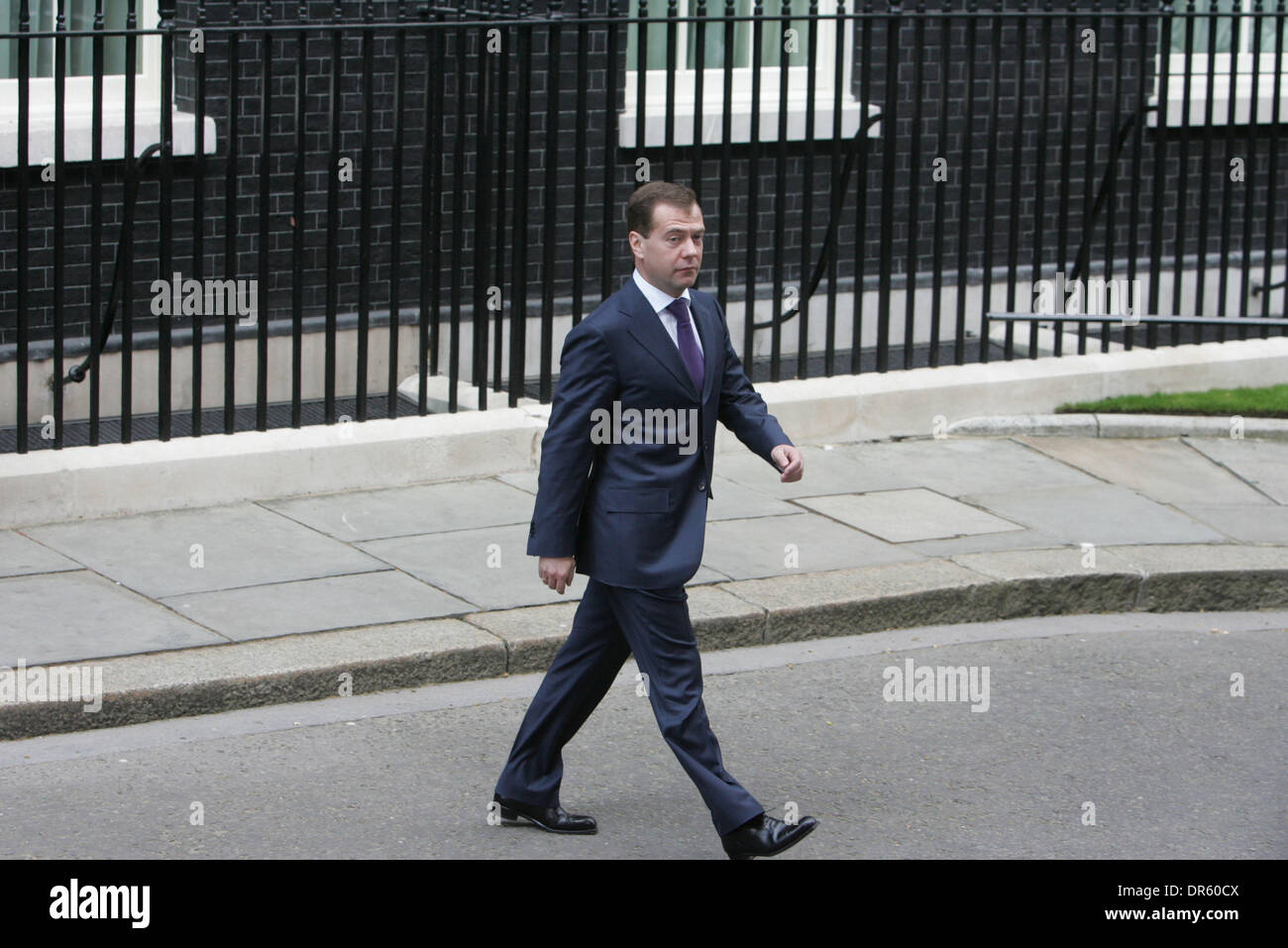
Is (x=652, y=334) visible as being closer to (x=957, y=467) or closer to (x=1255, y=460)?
(x=957, y=467)

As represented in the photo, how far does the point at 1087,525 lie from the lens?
→ 8.68 m

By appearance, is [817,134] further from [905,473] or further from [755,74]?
[905,473]

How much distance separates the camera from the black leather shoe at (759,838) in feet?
17.5

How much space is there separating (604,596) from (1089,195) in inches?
227

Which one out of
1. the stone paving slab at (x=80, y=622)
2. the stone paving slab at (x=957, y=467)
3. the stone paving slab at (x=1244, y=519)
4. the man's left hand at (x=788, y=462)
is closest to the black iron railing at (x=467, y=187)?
the stone paving slab at (x=957, y=467)

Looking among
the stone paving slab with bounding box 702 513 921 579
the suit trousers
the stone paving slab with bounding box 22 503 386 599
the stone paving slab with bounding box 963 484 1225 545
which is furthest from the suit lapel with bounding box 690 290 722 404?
the stone paving slab with bounding box 963 484 1225 545

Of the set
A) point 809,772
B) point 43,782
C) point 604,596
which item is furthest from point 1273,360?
point 43,782

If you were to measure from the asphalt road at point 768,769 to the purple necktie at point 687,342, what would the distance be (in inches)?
49.6

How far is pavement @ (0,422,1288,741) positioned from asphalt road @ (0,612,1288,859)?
14 cm

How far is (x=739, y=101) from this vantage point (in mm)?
11625

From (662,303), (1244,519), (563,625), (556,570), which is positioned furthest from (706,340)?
(1244,519)

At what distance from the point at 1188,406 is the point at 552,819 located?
590 centimetres

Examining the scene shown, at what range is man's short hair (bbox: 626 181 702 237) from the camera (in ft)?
17.1

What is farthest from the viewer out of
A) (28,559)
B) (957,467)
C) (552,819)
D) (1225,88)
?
(1225,88)
